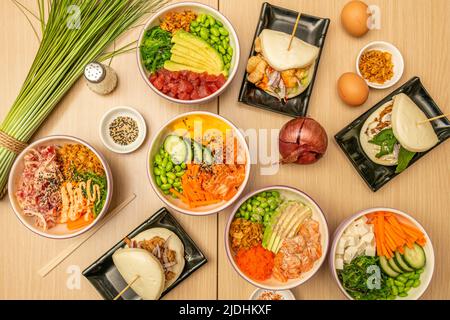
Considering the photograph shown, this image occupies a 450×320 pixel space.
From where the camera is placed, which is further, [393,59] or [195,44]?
[393,59]

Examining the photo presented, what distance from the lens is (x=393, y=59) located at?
192cm

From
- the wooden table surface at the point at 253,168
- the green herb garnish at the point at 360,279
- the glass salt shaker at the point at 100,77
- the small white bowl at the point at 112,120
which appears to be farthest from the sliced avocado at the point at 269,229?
the glass salt shaker at the point at 100,77

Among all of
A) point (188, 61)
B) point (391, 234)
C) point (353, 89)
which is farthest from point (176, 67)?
point (391, 234)

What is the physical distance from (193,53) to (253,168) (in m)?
0.58

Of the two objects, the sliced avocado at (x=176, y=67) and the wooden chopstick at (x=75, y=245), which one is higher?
the sliced avocado at (x=176, y=67)

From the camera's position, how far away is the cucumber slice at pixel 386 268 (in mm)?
1749

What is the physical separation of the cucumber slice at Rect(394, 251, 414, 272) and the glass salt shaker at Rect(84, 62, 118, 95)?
145 centimetres

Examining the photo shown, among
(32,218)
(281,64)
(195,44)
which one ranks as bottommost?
(32,218)

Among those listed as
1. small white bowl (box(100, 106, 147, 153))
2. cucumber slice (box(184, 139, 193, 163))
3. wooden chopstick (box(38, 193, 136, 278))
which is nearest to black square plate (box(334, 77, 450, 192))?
cucumber slice (box(184, 139, 193, 163))

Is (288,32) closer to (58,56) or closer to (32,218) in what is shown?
(58,56)

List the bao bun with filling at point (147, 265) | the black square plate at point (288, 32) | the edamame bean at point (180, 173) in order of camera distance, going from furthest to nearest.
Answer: the black square plate at point (288, 32) < the edamame bean at point (180, 173) < the bao bun with filling at point (147, 265)

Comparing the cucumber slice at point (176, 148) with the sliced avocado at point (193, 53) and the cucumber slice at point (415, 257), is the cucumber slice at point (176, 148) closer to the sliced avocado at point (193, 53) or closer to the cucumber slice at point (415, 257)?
the sliced avocado at point (193, 53)

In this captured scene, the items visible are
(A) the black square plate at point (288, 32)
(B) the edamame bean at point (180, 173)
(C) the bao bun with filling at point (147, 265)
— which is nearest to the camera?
(C) the bao bun with filling at point (147, 265)

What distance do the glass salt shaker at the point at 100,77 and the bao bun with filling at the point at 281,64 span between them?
616 millimetres
